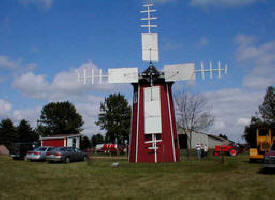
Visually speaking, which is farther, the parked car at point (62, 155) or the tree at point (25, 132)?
the tree at point (25, 132)

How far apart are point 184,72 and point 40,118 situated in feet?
179

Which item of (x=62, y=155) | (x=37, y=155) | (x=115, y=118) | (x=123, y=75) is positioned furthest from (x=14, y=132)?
(x=123, y=75)

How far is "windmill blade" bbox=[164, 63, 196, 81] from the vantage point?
24641 mm

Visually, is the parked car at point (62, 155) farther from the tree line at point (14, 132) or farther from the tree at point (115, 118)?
the tree line at point (14, 132)

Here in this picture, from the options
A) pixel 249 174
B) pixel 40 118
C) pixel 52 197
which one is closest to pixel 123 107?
pixel 40 118

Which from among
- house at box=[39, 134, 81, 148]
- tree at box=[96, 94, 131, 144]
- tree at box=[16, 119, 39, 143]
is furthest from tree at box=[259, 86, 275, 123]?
tree at box=[16, 119, 39, 143]

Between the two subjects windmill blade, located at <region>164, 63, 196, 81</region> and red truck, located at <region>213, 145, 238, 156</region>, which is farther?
red truck, located at <region>213, 145, 238, 156</region>

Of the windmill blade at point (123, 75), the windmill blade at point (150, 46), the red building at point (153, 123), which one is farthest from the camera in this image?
the windmill blade at point (150, 46)

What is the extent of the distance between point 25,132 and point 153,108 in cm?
5612

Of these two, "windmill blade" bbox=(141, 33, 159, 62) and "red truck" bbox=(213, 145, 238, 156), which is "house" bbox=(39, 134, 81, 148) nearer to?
"red truck" bbox=(213, 145, 238, 156)

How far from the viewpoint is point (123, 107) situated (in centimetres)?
5778

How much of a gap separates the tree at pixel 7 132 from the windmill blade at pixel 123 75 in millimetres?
49847

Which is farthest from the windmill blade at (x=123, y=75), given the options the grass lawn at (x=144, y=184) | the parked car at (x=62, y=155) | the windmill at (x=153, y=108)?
the grass lawn at (x=144, y=184)

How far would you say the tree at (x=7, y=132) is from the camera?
67.9m
